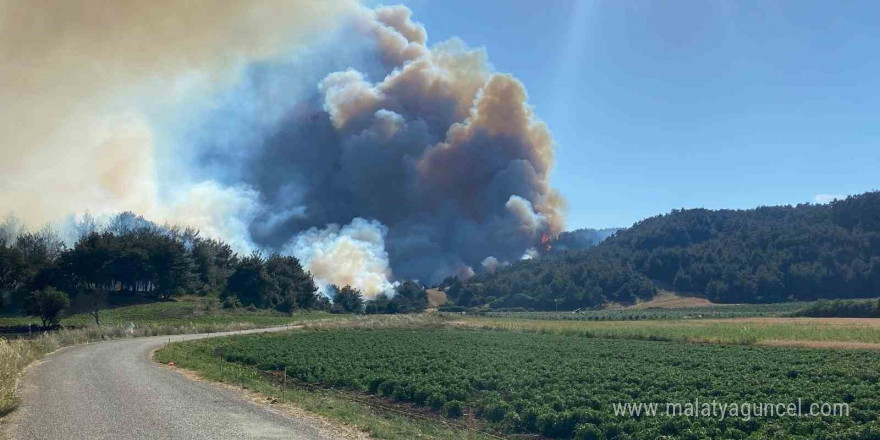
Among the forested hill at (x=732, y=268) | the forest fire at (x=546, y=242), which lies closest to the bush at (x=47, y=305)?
the forested hill at (x=732, y=268)

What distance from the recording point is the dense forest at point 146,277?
62094mm

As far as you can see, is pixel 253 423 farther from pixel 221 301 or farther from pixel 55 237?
pixel 55 237

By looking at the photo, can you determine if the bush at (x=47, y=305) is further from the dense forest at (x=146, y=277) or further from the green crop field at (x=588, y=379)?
the green crop field at (x=588, y=379)

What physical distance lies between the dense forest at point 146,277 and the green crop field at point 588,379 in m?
32.0

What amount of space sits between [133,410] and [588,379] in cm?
1487

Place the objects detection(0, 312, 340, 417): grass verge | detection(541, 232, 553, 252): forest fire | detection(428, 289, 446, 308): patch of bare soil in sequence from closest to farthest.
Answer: detection(0, 312, 340, 417): grass verge → detection(428, 289, 446, 308): patch of bare soil → detection(541, 232, 553, 252): forest fire

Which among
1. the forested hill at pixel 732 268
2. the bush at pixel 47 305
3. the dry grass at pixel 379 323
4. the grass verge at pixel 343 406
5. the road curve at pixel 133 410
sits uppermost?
the forested hill at pixel 732 268

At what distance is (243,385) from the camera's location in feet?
71.0

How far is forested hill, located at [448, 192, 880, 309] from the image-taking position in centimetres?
10400

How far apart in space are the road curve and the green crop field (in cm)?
516

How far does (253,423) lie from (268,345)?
22830 millimetres

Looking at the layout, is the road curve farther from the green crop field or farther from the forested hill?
the forested hill

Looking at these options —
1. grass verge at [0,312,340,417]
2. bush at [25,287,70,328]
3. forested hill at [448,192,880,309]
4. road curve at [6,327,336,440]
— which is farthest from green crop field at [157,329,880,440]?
forested hill at [448,192,880,309]

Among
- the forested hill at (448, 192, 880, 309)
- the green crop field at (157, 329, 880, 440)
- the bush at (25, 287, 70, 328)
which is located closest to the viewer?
the green crop field at (157, 329, 880, 440)
